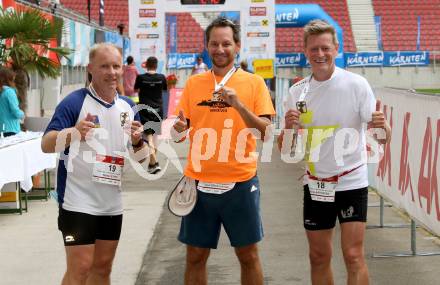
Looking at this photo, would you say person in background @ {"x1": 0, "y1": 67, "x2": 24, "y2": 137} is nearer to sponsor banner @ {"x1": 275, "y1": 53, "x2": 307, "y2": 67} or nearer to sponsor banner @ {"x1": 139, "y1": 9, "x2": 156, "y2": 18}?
sponsor banner @ {"x1": 139, "y1": 9, "x2": 156, "y2": 18}

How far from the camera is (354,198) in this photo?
523cm

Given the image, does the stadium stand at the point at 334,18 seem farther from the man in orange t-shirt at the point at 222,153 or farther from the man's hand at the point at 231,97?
the man's hand at the point at 231,97

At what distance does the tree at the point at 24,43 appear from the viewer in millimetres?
13000

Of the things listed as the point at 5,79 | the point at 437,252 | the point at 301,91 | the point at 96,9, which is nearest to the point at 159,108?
the point at 5,79

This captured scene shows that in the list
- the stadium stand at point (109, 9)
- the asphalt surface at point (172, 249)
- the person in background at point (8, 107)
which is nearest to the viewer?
the asphalt surface at point (172, 249)

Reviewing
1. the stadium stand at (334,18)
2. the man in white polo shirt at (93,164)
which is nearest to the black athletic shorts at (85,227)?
the man in white polo shirt at (93,164)

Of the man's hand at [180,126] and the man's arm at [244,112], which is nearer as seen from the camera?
the man's arm at [244,112]

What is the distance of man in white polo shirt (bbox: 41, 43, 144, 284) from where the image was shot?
478 cm

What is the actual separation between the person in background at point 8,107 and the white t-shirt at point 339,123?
708 centimetres

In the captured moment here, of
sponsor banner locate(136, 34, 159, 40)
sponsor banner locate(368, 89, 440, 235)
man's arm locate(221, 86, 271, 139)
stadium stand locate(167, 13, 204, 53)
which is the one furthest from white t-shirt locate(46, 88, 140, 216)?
stadium stand locate(167, 13, 204, 53)

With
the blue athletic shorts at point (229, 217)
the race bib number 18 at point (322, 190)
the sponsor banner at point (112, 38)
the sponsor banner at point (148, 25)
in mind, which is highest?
the sponsor banner at point (148, 25)

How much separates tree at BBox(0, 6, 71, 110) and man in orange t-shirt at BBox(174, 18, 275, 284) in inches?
317

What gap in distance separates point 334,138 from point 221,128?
69 centimetres

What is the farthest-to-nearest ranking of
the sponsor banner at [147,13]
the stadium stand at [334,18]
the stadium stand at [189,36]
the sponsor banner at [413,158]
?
1. the stadium stand at [189,36]
2. the stadium stand at [334,18]
3. the sponsor banner at [147,13]
4. the sponsor banner at [413,158]
